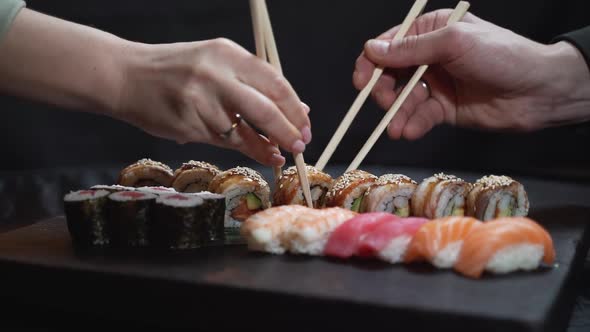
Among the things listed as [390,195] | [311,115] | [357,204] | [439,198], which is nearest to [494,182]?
[439,198]

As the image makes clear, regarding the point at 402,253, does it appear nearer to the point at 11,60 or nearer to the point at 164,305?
the point at 164,305

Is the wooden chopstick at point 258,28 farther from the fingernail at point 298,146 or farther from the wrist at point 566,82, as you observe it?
the wrist at point 566,82

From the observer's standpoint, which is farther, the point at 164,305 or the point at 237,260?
the point at 237,260

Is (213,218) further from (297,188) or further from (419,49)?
(419,49)

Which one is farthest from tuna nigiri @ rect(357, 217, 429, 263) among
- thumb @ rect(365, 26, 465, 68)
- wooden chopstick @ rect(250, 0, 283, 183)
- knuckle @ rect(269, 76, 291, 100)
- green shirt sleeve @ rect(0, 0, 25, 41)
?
green shirt sleeve @ rect(0, 0, 25, 41)

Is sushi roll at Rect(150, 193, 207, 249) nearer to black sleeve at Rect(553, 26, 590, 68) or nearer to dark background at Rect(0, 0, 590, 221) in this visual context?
black sleeve at Rect(553, 26, 590, 68)

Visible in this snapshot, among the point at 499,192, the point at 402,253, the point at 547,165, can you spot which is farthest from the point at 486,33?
the point at 547,165

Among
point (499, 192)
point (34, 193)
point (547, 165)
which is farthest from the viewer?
point (547, 165)
